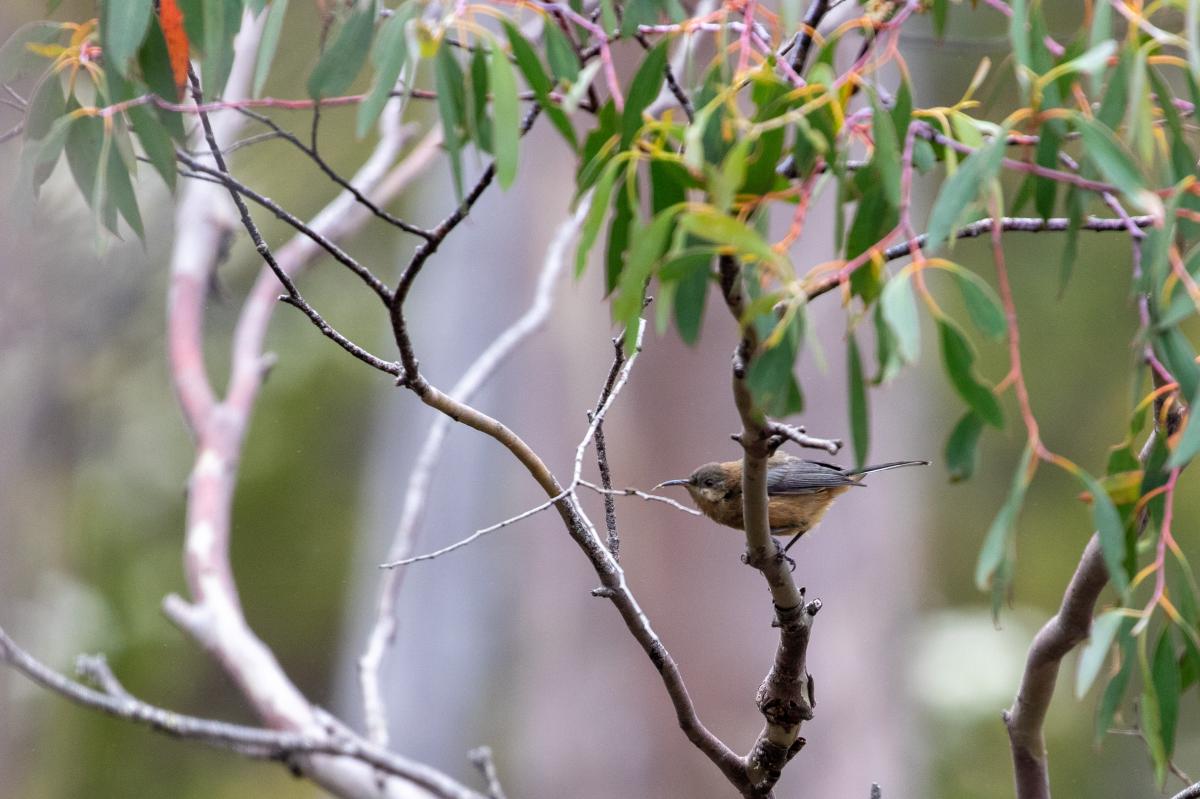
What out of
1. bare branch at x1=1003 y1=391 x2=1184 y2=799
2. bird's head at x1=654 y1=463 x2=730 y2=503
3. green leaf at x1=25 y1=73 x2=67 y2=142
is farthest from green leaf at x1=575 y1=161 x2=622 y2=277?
bird's head at x1=654 y1=463 x2=730 y2=503

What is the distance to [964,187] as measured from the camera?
1.36 m

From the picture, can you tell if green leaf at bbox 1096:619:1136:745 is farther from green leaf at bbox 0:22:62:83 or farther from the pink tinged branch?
the pink tinged branch

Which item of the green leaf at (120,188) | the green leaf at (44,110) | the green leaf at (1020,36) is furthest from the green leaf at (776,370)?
the green leaf at (44,110)

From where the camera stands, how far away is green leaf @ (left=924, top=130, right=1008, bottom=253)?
1333mm

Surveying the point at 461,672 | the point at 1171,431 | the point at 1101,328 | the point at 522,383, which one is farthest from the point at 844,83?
the point at 1101,328

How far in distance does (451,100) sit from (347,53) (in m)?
0.24

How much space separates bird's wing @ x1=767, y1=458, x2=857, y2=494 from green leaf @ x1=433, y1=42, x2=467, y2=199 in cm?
228

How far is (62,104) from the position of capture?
7.13 ft

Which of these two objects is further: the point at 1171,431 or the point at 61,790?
the point at 61,790

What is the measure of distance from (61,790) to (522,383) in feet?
13.8

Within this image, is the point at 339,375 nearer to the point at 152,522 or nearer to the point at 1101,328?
the point at 152,522

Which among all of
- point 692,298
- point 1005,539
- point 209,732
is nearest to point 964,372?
point 1005,539

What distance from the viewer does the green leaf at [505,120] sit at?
153cm

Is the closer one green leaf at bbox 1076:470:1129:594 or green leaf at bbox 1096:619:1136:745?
green leaf at bbox 1076:470:1129:594
